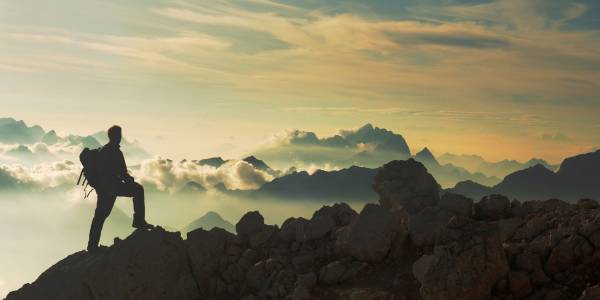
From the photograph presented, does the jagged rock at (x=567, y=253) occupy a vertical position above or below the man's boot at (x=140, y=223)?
below

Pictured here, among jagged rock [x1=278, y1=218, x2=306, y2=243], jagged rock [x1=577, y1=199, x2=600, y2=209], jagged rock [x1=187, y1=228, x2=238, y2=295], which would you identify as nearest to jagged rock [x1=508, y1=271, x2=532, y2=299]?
jagged rock [x1=577, y1=199, x2=600, y2=209]

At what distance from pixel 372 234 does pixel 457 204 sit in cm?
278

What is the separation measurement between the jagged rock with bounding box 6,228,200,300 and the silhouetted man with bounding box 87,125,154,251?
75 cm

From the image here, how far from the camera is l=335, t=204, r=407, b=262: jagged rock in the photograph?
16219 millimetres

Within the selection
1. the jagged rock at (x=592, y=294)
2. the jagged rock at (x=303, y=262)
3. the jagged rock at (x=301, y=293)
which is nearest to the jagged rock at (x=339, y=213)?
the jagged rock at (x=303, y=262)

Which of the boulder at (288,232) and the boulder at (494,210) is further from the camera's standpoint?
the boulder at (288,232)

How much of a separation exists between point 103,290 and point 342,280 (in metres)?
8.06

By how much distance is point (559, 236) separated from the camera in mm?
13984

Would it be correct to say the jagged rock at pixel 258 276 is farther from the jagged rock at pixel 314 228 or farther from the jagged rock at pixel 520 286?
the jagged rock at pixel 520 286

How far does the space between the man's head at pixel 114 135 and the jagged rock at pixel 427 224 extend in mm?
10037

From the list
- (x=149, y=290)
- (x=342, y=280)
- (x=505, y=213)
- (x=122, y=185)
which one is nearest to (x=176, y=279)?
(x=149, y=290)

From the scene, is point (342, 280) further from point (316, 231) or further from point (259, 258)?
point (259, 258)

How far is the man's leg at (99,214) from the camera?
805 inches

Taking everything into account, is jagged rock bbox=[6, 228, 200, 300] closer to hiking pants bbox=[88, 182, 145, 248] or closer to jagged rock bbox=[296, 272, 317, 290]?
hiking pants bbox=[88, 182, 145, 248]
